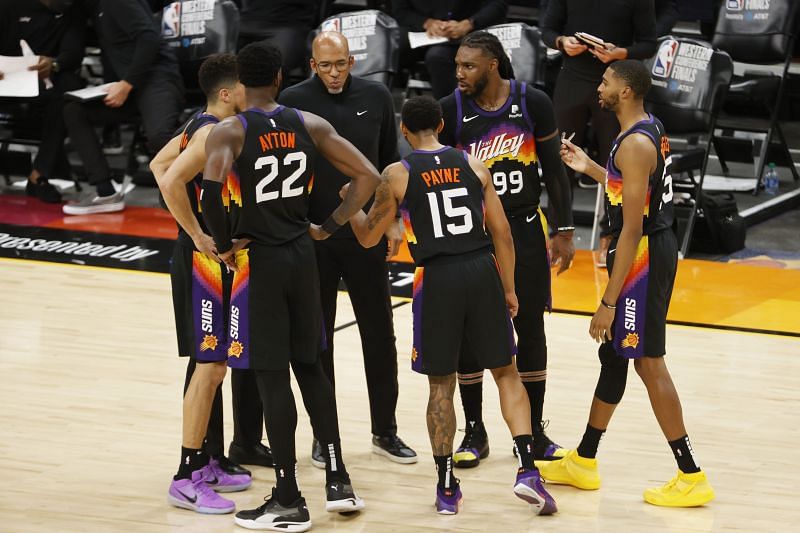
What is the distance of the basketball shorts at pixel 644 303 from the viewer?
16.7 feet

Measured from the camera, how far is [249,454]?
5.60 metres

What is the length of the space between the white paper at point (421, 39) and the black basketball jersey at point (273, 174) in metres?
5.04

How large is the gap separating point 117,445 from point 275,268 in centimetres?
147

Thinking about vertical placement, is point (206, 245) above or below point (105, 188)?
above

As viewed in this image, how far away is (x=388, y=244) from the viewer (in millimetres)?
5480

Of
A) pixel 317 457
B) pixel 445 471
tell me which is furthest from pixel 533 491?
pixel 317 457

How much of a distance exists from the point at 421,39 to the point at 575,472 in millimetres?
5128

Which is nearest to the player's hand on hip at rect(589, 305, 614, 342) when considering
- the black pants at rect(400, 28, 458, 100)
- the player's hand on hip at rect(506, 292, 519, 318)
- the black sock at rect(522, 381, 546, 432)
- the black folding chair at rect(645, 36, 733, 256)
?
the player's hand on hip at rect(506, 292, 519, 318)

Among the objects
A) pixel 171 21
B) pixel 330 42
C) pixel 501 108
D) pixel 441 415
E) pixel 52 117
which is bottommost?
pixel 52 117

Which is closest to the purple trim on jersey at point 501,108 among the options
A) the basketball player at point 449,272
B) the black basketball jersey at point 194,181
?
the basketball player at point 449,272

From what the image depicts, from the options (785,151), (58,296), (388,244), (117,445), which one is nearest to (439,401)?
(388,244)

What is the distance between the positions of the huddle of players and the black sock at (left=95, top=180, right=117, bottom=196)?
545cm

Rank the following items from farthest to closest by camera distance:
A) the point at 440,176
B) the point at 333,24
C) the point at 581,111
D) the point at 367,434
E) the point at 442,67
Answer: the point at 333,24
the point at 442,67
the point at 581,111
the point at 367,434
the point at 440,176

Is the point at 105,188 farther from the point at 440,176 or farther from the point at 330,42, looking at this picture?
the point at 440,176
